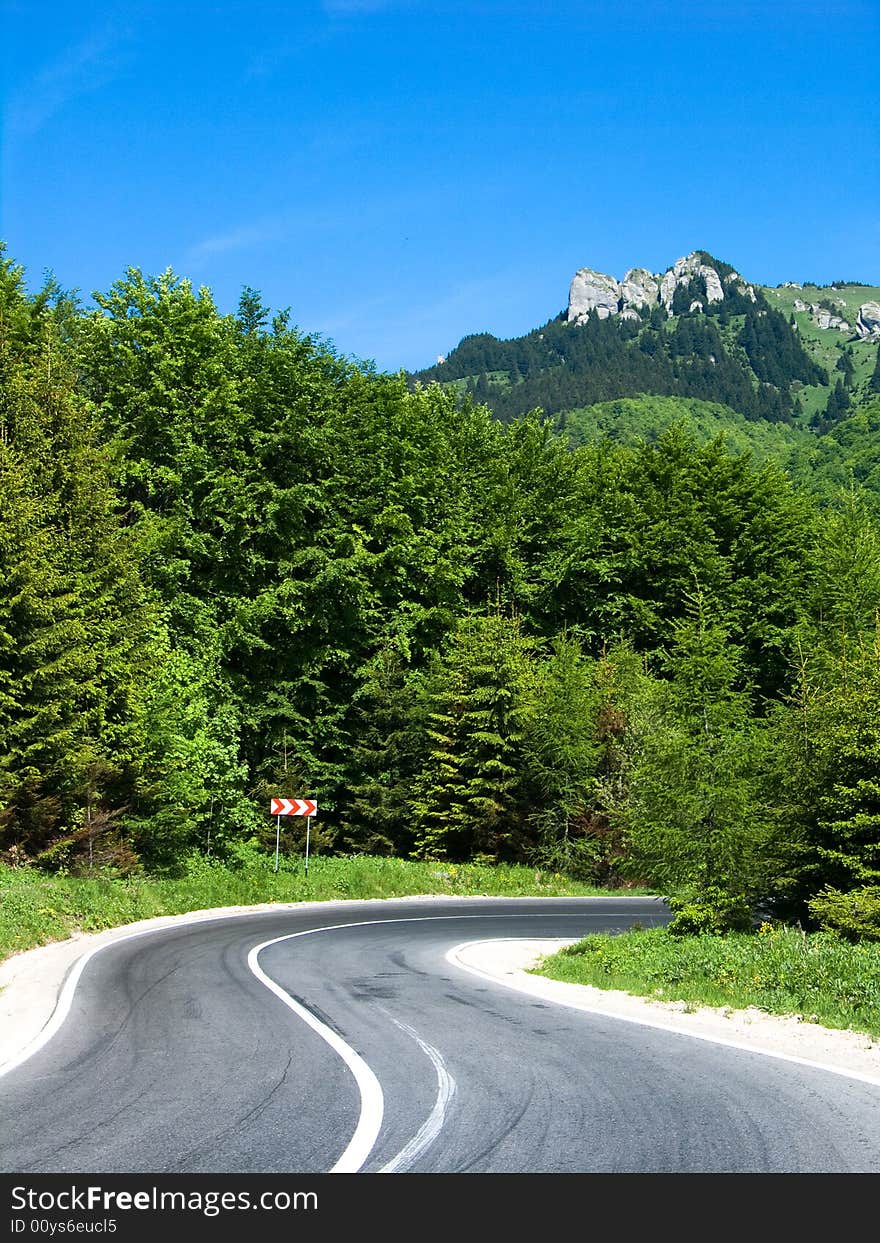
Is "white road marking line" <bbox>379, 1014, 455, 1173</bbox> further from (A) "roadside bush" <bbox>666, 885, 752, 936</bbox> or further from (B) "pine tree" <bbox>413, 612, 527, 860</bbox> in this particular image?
(B) "pine tree" <bbox>413, 612, 527, 860</bbox>

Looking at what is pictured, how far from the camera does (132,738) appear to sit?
28562mm

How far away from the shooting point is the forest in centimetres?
1827

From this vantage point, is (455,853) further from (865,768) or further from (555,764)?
(865,768)

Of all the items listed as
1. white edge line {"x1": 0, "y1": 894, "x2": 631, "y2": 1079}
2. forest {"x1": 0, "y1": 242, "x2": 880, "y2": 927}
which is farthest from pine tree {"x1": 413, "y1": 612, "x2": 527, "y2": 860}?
white edge line {"x1": 0, "y1": 894, "x2": 631, "y2": 1079}

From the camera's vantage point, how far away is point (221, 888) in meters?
27.4

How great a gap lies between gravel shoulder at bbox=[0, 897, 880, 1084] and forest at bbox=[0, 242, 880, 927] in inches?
153

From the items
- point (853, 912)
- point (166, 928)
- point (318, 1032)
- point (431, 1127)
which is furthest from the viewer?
point (166, 928)

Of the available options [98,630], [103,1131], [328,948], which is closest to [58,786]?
[98,630]

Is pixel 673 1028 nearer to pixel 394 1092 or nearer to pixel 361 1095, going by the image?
pixel 394 1092

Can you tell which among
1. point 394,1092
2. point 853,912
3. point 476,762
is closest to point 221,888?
point 476,762

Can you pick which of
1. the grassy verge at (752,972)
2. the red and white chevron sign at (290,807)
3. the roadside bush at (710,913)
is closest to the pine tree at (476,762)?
the red and white chevron sign at (290,807)

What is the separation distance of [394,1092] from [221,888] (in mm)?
21529
